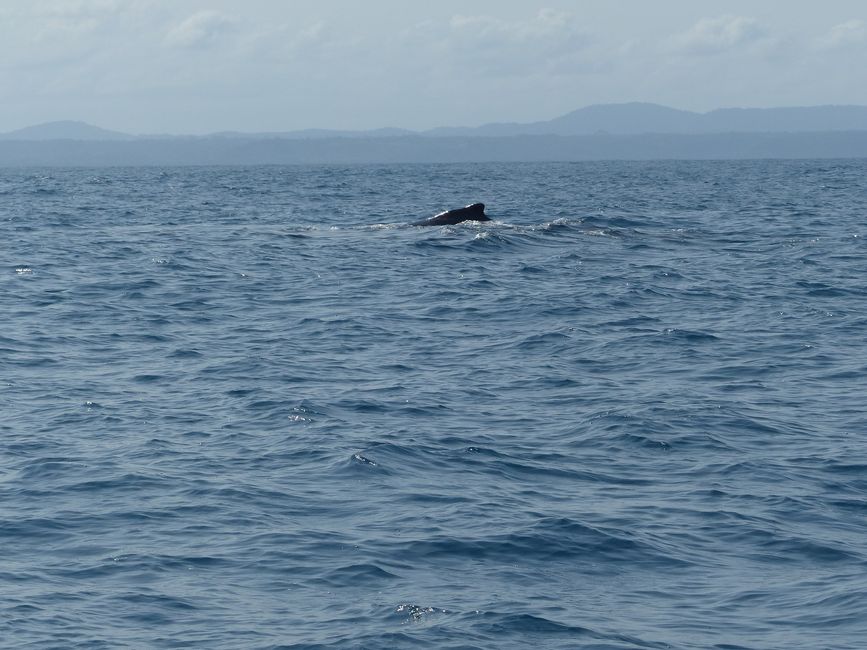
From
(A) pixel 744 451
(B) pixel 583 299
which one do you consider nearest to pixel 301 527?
(A) pixel 744 451

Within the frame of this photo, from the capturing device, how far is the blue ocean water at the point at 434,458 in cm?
1314

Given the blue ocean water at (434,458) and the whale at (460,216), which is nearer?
the blue ocean water at (434,458)

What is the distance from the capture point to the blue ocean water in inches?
517

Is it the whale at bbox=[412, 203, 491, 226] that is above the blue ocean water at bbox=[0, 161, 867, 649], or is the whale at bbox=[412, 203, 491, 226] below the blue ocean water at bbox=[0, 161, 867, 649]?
above

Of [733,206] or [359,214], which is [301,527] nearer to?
[359,214]

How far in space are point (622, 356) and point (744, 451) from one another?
7.60 m

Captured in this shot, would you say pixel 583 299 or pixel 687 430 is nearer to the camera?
pixel 687 430

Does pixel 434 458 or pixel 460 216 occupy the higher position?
pixel 460 216

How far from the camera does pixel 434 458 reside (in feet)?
61.6

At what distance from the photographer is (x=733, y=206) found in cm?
7275

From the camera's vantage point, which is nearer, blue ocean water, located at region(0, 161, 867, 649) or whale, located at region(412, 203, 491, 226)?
blue ocean water, located at region(0, 161, 867, 649)

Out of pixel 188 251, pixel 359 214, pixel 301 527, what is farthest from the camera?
pixel 359 214

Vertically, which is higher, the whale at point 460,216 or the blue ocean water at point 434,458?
the whale at point 460,216

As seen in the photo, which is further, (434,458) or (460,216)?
(460,216)
